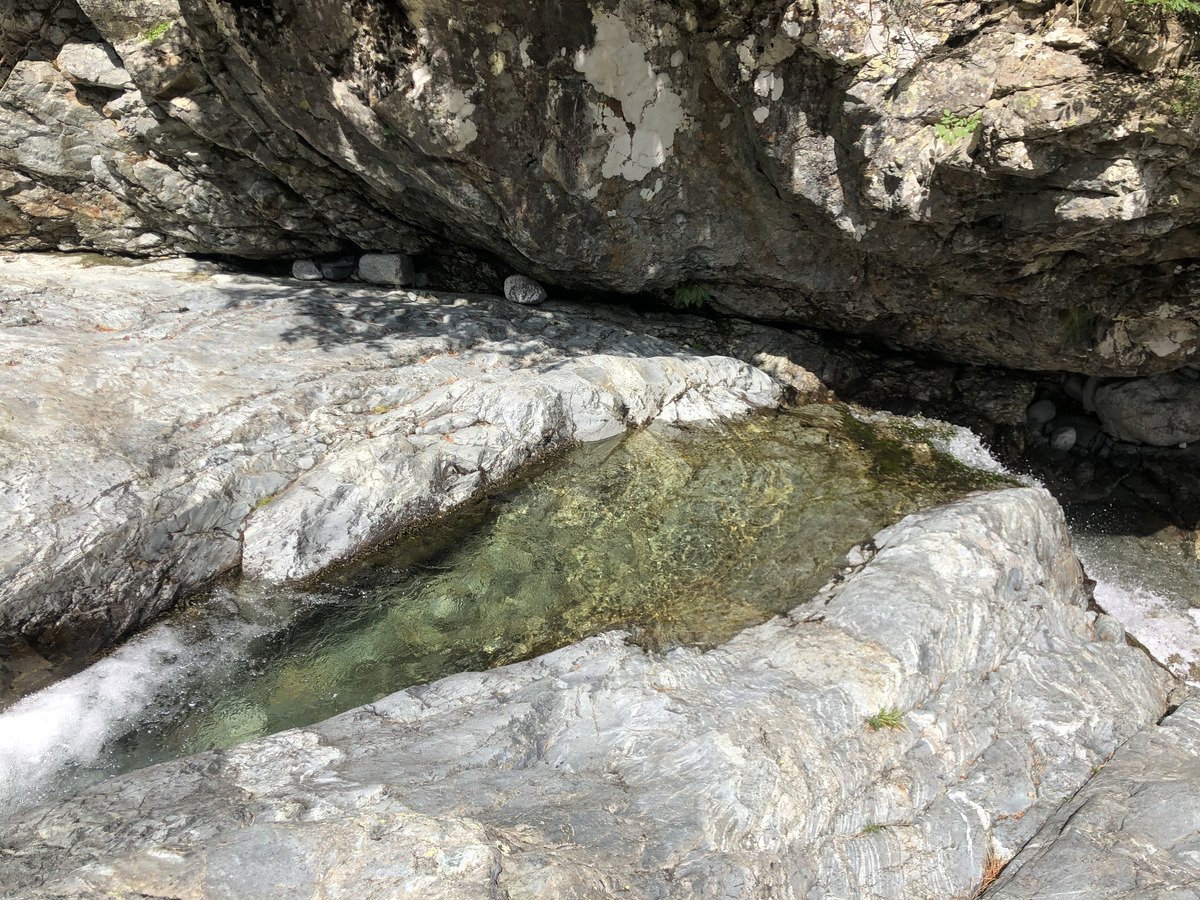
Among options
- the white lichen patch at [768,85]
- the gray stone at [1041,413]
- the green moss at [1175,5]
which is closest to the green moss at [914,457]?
the gray stone at [1041,413]

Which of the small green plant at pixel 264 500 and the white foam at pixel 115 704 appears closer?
the white foam at pixel 115 704

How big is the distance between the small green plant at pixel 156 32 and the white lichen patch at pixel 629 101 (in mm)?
4164

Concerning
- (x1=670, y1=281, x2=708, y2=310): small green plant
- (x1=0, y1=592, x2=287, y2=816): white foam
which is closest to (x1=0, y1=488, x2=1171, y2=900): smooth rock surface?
(x1=0, y1=592, x2=287, y2=816): white foam

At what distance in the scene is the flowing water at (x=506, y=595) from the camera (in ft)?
14.0

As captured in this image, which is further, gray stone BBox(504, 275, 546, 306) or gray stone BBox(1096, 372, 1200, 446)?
gray stone BBox(504, 275, 546, 306)

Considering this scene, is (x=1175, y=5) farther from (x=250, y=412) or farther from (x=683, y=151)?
(x=250, y=412)

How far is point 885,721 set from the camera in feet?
13.5

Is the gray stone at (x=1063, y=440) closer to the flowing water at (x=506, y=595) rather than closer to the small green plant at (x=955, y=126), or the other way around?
the flowing water at (x=506, y=595)

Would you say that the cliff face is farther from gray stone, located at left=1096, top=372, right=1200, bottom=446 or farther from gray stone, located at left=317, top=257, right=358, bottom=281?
gray stone, located at left=1096, top=372, right=1200, bottom=446

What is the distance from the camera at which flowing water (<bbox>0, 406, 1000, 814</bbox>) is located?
14.0 ft

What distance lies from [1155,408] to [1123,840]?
6.36 metres

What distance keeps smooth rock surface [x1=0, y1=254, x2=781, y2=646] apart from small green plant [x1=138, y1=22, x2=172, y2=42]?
7.69 feet

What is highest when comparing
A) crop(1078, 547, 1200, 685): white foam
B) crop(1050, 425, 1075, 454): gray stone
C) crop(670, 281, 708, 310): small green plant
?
crop(670, 281, 708, 310): small green plant

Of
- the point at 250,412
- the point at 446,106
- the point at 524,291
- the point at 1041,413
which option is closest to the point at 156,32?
the point at 446,106
